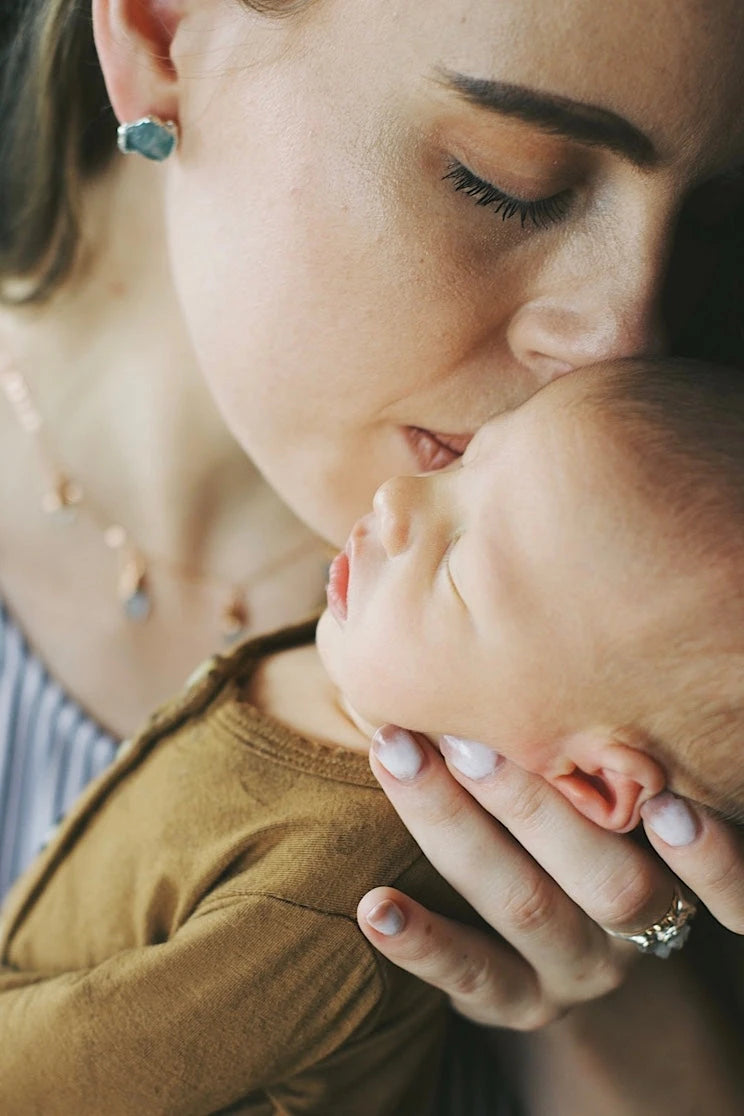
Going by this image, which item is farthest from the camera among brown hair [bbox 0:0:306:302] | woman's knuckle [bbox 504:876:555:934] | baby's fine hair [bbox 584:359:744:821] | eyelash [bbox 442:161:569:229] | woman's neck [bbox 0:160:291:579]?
woman's neck [bbox 0:160:291:579]

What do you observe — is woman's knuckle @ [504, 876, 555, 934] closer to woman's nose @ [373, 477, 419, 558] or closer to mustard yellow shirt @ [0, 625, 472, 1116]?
mustard yellow shirt @ [0, 625, 472, 1116]

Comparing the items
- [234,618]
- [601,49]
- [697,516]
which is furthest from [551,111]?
[234,618]

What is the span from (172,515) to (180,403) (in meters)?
0.17

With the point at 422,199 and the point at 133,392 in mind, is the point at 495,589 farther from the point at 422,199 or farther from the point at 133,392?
the point at 133,392

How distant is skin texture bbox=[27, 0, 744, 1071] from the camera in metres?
0.90

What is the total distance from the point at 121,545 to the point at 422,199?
2.82 ft

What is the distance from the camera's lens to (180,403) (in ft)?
5.21

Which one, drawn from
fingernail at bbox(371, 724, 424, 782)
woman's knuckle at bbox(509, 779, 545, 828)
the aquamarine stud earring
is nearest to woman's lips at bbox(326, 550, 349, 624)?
fingernail at bbox(371, 724, 424, 782)

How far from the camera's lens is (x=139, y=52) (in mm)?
1118

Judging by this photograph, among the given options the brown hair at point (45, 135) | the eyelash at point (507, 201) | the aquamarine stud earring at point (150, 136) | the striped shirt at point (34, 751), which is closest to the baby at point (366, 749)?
the eyelash at point (507, 201)

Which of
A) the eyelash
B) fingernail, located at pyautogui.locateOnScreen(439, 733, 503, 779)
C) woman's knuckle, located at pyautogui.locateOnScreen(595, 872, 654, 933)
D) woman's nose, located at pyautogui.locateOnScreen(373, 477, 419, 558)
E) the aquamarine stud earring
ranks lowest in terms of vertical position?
woman's knuckle, located at pyautogui.locateOnScreen(595, 872, 654, 933)

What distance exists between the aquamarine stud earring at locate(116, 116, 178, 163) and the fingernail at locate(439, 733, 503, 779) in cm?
63

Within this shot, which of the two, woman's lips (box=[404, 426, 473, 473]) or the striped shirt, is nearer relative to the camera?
woman's lips (box=[404, 426, 473, 473])

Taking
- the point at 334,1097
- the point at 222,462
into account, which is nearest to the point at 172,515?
the point at 222,462
